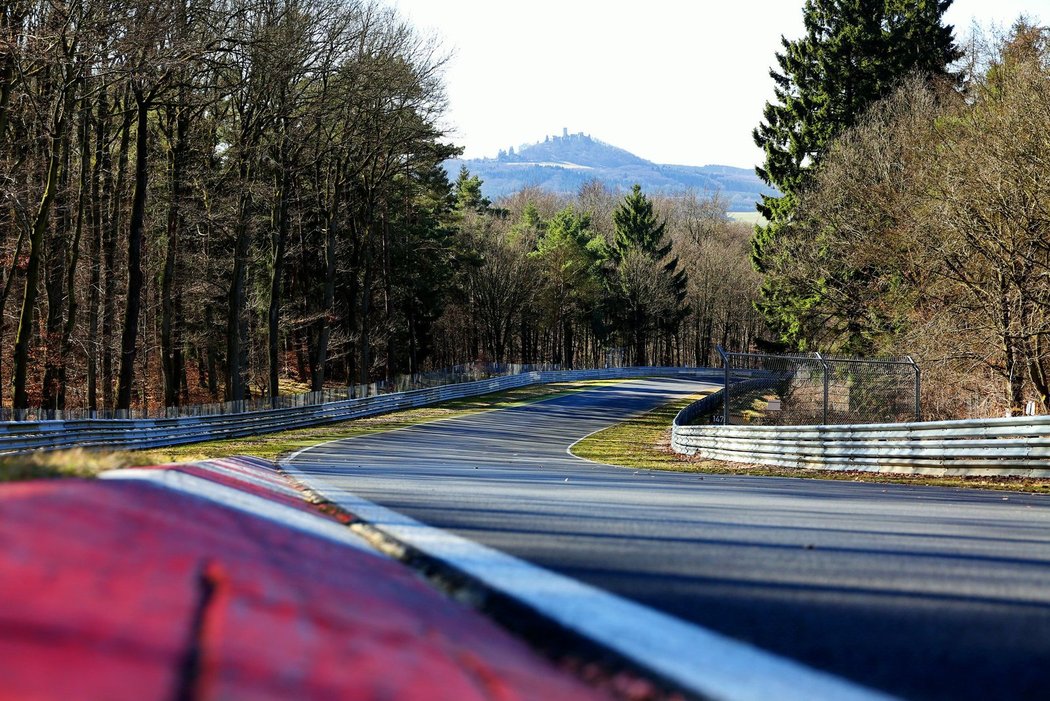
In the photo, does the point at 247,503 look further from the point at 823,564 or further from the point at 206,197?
the point at 206,197

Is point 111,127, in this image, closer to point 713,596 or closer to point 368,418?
point 368,418

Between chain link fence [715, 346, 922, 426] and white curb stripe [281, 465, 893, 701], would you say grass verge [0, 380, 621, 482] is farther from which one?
chain link fence [715, 346, 922, 426]

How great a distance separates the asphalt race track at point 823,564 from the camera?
10.7 feet

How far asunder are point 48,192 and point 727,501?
23.6 m

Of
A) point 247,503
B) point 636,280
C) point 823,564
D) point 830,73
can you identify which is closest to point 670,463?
point 823,564

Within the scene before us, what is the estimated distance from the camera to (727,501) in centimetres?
990

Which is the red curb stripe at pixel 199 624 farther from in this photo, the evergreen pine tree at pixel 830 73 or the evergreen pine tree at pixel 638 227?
the evergreen pine tree at pixel 638 227

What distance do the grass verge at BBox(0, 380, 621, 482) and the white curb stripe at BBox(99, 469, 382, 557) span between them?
264mm

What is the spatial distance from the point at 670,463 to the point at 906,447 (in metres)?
7.20

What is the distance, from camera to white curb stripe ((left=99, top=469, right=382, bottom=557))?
15.1ft

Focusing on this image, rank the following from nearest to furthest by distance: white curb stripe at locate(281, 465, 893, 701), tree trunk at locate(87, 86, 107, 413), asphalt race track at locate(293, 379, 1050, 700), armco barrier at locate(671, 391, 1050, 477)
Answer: white curb stripe at locate(281, 465, 893, 701), asphalt race track at locate(293, 379, 1050, 700), armco barrier at locate(671, 391, 1050, 477), tree trunk at locate(87, 86, 107, 413)

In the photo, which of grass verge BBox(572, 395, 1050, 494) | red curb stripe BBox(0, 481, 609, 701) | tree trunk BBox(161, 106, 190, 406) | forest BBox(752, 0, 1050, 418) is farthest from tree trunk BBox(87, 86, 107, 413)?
red curb stripe BBox(0, 481, 609, 701)

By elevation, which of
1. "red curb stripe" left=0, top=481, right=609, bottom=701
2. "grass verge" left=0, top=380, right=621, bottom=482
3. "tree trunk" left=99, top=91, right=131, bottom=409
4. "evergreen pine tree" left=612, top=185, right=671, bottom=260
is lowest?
"grass verge" left=0, top=380, right=621, bottom=482

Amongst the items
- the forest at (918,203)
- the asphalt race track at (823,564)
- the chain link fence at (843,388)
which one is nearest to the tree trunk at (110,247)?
the chain link fence at (843,388)
